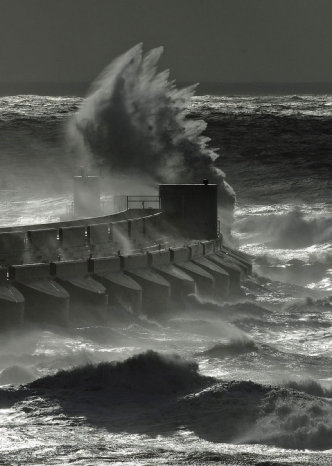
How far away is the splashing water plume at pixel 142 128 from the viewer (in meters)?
79.3

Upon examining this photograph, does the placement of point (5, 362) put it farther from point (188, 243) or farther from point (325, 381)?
point (188, 243)

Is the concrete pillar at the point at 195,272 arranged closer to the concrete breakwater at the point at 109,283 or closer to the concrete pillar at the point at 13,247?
the concrete breakwater at the point at 109,283

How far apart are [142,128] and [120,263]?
1603 inches

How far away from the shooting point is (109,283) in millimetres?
44656

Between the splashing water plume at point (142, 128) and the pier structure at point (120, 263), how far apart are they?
828 inches

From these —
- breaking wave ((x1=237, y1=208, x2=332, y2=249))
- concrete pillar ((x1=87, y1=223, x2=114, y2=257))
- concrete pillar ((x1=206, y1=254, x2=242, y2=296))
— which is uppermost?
concrete pillar ((x1=87, y1=223, x2=114, y2=257))

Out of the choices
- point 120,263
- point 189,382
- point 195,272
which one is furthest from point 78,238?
point 189,382

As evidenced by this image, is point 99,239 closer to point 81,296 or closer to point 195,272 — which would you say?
point 195,272

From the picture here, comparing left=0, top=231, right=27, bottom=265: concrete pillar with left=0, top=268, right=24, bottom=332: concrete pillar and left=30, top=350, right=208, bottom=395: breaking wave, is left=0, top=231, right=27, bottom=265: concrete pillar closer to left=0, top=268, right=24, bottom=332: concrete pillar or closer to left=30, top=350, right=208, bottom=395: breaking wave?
left=0, top=268, right=24, bottom=332: concrete pillar

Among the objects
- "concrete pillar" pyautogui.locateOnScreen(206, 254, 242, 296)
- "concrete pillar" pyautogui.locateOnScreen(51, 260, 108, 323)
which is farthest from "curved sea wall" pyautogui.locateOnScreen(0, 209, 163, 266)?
"concrete pillar" pyautogui.locateOnScreen(206, 254, 242, 296)

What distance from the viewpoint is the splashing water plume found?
7931cm

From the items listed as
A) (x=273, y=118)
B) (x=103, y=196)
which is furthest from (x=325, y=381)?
(x=273, y=118)

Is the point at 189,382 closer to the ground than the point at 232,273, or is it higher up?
higher up

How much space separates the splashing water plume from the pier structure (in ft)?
69.0
